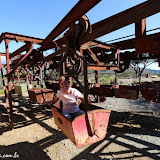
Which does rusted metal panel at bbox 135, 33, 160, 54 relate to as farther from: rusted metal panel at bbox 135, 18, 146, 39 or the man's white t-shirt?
the man's white t-shirt

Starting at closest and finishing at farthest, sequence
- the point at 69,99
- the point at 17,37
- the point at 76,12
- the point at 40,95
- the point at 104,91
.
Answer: the point at 76,12
the point at 69,99
the point at 104,91
the point at 17,37
the point at 40,95

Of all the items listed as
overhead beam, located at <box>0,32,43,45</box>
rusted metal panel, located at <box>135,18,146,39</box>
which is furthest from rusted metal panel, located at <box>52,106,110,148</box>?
overhead beam, located at <box>0,32,43,45</box>

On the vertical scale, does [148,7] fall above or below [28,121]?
above

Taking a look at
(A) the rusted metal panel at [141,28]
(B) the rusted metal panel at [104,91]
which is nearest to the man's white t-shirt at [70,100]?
(B) the rusted metal panel at [104,91]

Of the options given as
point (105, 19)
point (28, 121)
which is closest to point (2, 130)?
point (28, 121)

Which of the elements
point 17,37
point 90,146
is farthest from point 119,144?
point 17,37

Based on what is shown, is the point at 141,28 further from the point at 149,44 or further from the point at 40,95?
the point at 40,95

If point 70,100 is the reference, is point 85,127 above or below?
below

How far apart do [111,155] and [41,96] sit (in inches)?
150

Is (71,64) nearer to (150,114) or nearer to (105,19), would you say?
(105,19)

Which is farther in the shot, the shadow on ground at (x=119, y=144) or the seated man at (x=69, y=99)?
the shadow on ground at (x=119, y=144)

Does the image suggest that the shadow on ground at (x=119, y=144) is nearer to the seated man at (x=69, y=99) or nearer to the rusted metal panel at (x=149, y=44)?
the seated man at (x=69, y=99)

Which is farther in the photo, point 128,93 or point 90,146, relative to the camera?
point 128,93

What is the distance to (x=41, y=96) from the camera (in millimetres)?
5516
